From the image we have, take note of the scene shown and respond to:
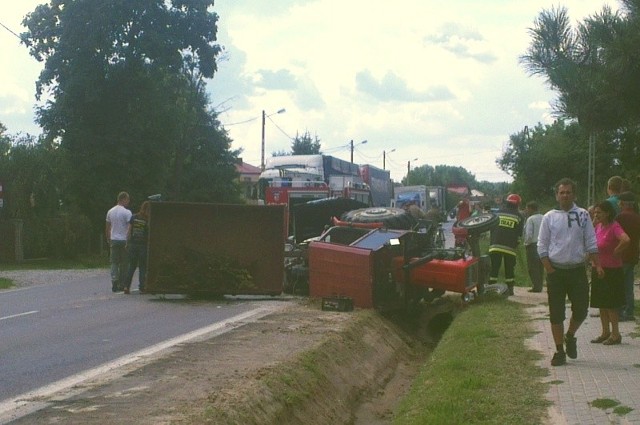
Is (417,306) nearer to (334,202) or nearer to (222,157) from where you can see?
(334,202)

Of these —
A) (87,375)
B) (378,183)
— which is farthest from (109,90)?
(87,375)

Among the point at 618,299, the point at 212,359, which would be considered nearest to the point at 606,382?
the point at 618,299

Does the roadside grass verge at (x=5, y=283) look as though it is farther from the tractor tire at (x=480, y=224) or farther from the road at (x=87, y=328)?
the tractor tire at (x=480, y=224)

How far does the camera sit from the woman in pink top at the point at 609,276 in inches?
489

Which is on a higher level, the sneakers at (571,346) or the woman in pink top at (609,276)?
the woman in pink top at (609,276)

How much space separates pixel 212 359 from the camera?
11.3 meters

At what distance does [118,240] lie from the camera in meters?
20.5

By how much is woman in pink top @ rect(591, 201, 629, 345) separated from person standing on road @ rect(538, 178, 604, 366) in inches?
38.7

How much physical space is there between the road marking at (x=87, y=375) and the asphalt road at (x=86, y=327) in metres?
0.03

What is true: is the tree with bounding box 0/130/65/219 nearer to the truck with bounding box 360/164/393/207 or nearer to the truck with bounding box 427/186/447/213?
the truck with bounding box 360/164/393/207

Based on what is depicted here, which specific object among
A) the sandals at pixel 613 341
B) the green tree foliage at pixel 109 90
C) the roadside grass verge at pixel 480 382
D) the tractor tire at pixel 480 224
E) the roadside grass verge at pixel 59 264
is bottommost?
the roadside grass verge at pixel 59 264

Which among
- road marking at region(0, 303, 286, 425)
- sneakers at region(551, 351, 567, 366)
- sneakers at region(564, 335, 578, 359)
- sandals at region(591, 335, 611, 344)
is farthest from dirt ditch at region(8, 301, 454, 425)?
sandals at region(591, 335, 611, 344)

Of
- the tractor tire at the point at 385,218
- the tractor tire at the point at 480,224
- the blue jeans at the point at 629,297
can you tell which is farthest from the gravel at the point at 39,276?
the blue jeans at the point at 629,297

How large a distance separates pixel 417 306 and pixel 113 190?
27919 mm
